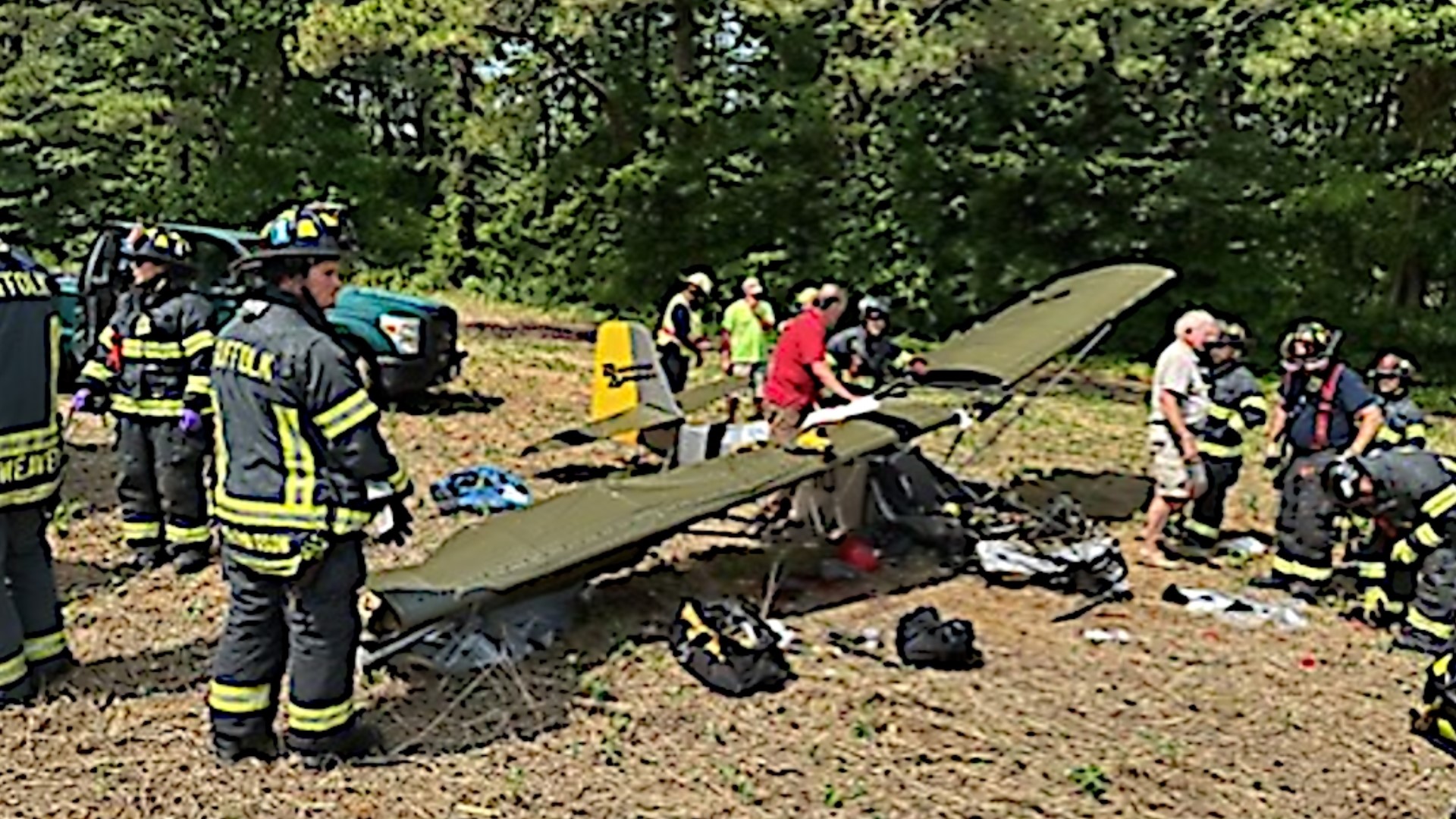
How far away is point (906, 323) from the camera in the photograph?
22.1 meters

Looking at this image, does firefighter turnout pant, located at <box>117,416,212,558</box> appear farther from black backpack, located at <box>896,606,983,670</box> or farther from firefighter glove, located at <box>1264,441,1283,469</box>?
firefighter glove, located at <box>1264,441,1283,469</box>

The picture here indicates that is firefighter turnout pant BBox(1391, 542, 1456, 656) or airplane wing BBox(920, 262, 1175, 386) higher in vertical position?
airplane wing BBox(920, 262, 1175, 386)

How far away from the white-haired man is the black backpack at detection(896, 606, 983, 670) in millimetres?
2437

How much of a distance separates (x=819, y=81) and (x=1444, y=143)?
381 inches

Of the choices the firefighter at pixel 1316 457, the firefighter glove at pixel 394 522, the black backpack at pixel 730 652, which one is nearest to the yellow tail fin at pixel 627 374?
the black backpack at pixel 730 652

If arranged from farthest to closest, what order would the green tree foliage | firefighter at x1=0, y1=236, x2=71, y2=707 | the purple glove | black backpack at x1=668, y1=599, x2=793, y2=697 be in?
the green tree foliage → the purple glove → black backpack at x1=668, y1=599, x2=793, y2=697 → firefighter at x1=0, y1=236, x2=71, y2=707

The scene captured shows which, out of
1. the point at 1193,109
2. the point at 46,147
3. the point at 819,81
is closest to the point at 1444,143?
the point at 1193,109

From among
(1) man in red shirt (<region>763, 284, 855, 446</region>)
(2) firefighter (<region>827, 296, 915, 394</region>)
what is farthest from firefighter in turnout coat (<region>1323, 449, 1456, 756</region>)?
(2) firefighter (<region>827, 296, 915, 394</region>)

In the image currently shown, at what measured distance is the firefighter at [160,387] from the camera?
729cm

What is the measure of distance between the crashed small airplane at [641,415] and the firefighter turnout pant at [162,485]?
296 cm

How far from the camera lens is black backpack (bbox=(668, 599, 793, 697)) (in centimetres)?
632

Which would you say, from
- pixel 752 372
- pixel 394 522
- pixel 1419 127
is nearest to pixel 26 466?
pixel 394 522

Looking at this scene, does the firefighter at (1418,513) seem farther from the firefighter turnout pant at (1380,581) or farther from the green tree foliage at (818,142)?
the green tree foliage at (818,142)

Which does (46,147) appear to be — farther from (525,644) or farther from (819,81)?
(525,644)
